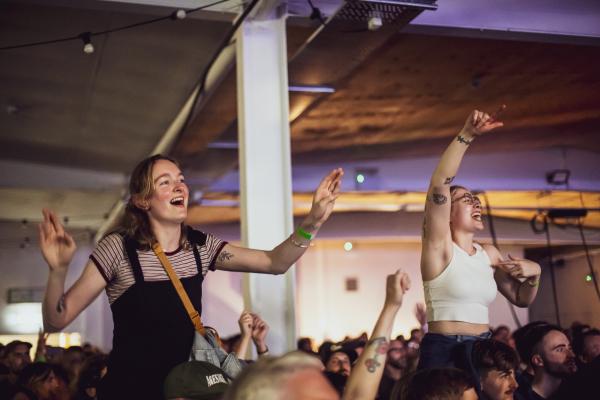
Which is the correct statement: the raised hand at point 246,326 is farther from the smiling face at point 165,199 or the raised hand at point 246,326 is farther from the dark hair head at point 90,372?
the dark hair head at point 90,372

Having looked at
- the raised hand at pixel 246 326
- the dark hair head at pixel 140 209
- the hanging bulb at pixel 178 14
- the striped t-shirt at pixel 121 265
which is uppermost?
the hanging bulb at pixel 178 14

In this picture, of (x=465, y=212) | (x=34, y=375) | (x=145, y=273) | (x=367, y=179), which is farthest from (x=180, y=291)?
(x=367, y=179)

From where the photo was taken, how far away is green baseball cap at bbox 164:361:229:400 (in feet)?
6.56

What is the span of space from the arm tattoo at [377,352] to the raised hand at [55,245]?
85cm

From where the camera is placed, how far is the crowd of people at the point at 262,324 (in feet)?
6.18

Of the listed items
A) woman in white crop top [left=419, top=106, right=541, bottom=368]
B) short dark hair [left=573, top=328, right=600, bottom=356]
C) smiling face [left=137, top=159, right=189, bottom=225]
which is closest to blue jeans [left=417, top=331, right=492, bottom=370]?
woman in white crop top [left=419, top=106, right=541, bottom=368]

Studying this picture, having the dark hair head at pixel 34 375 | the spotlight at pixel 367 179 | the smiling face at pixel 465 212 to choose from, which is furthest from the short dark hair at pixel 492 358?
the spotlight at pixel 367 179

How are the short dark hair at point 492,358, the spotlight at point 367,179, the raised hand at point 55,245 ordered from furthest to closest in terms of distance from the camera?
the spotlight at point 367,179 → the short dark hair at point 492,358 → the raised hand at point 55,245

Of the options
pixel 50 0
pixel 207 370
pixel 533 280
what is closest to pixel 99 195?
pixel 50 0

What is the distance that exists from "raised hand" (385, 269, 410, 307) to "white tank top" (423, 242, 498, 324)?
51.5 inches

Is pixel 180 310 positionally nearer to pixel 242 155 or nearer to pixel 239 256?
pixel 239 256

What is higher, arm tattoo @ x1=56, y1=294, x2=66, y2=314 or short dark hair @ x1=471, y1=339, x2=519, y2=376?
arm tattoo @ x1=56, y1=294, x2=66, y2=314

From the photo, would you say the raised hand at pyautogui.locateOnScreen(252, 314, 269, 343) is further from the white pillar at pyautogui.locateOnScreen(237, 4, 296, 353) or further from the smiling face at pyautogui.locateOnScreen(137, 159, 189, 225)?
the white pillar at pyautogui.locateOnScreen(237, 4, 296, 353)

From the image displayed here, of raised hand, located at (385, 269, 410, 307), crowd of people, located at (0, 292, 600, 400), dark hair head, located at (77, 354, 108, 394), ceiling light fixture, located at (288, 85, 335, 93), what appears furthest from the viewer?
ceiling light fixture, located at (288, 85, 335, 93)
